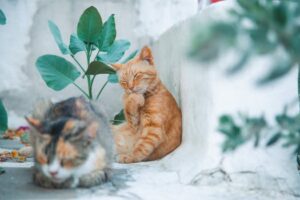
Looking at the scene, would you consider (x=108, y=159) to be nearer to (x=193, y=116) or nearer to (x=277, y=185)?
(x=193, y=116)

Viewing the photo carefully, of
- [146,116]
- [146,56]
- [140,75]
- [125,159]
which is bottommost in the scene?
[125,159]

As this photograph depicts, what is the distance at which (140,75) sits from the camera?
9.37ft

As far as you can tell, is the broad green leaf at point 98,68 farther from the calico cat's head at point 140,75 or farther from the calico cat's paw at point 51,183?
the calico cat's paw at point 51,183

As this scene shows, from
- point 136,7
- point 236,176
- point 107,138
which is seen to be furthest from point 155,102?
point 136,7

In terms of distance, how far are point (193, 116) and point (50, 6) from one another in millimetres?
2338

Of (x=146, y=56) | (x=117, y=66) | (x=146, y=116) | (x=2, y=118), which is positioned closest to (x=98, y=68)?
(x=117, y=66)

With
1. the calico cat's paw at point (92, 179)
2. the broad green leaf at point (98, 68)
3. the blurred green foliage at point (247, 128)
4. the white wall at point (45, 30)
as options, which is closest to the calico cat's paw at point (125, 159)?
the calico cat's paw at point (92, 179)

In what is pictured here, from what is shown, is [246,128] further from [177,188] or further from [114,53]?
[114,53]

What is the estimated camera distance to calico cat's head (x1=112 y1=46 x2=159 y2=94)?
9.36ft

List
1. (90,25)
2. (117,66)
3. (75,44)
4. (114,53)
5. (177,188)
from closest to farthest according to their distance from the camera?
(177,188), (117,66), (90,25), (75,44), (114,53)

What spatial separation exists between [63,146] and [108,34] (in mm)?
1786

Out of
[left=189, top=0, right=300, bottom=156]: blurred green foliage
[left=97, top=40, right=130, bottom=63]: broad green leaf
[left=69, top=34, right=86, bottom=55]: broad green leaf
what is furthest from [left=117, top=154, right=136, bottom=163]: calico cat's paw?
[left=189, top=0, right=300, bottom=156]: blurred green foliage

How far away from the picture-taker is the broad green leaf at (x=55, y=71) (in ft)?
10.4

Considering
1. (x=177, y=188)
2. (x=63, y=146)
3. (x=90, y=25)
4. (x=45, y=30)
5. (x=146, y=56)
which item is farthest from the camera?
(x=45, y=30)
